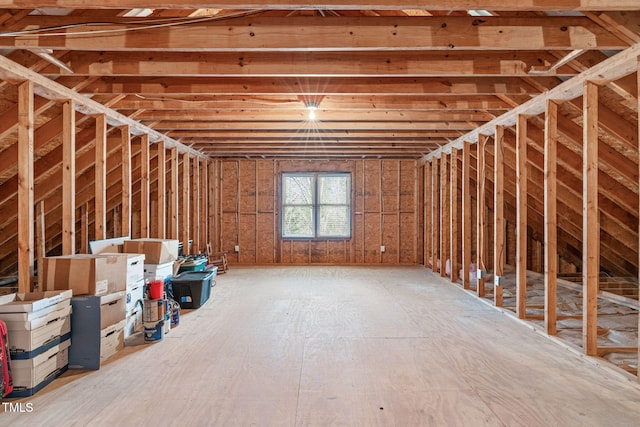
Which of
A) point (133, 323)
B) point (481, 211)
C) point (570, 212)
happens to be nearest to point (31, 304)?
point (133, 323)

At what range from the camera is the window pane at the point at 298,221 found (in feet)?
28.0

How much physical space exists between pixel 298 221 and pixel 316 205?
560mm

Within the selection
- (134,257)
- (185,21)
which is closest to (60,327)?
(134,257)

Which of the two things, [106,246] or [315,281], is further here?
[315,281]

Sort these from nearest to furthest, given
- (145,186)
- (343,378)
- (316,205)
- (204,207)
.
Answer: (343,378) < (145,186) < (204,207) < (316,205)

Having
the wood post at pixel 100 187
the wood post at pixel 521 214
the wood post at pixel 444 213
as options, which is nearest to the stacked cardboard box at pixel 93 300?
the wood post at pixel 100 187

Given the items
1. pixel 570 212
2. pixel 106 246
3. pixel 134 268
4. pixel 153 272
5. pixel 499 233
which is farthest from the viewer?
pixel 570 212

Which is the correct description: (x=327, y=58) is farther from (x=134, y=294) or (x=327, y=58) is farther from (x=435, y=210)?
(x=435, y=210)

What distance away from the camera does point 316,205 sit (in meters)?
8.52

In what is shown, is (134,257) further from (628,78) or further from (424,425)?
(628,78)

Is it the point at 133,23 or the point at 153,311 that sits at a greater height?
the point at 133,23

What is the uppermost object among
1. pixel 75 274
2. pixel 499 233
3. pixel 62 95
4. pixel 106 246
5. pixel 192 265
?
pixel 62 95

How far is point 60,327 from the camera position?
2.69 m

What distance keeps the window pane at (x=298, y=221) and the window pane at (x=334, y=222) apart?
265 mm
